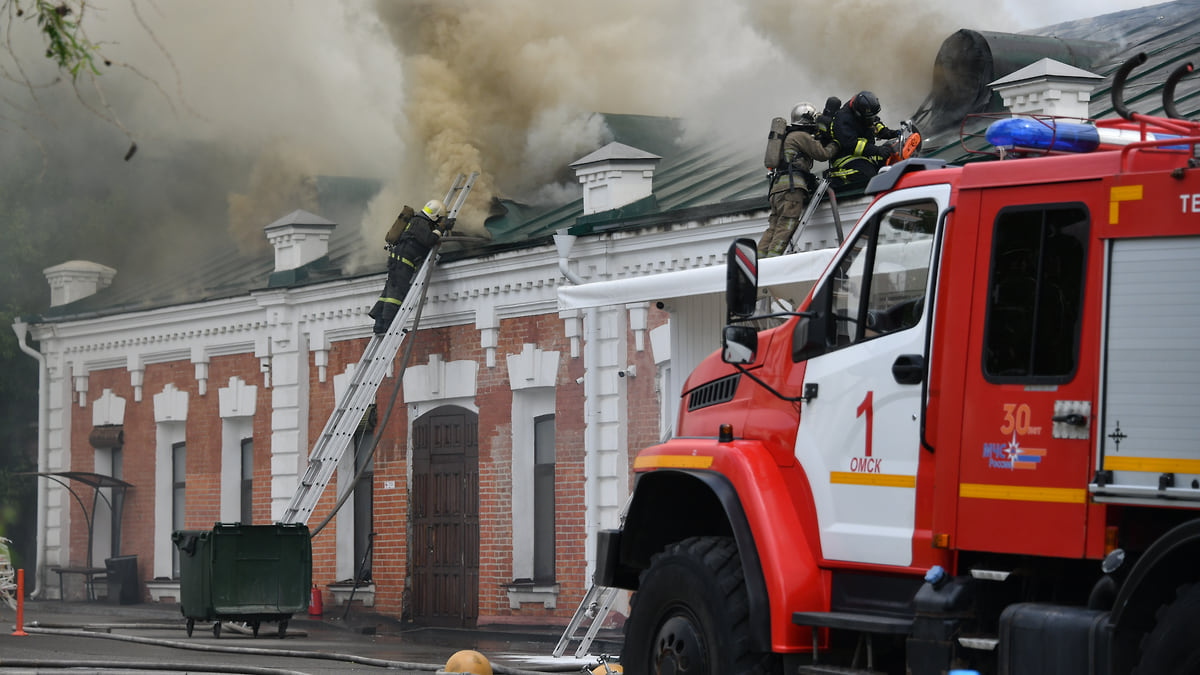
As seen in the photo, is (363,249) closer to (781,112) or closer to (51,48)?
(781,112)

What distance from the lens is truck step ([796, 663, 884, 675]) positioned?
7.88 m

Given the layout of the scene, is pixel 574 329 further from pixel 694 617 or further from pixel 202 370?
pixel 694 617

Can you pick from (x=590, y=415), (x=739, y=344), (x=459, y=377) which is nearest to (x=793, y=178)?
(x=590, y=415)

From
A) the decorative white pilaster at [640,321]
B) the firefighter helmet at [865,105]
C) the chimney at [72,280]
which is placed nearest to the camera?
the firefighter helmet at [865,105]

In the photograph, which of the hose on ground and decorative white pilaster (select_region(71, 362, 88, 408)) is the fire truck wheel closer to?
the hose on ground

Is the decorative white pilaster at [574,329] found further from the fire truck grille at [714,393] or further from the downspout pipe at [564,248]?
the fire truck grille at [714,393]

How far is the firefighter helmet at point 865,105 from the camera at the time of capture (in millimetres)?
15055

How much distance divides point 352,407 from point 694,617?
13434mm

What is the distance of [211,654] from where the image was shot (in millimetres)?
16609

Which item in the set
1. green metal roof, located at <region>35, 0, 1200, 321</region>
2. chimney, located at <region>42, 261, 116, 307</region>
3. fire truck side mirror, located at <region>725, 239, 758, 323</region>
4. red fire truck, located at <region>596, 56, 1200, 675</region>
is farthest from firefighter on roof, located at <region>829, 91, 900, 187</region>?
chimney, located at <region>42, 261, 116, 307</region>

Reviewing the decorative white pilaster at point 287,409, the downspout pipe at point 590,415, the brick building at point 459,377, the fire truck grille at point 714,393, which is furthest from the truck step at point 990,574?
the decorative white pilaster at point 287,409

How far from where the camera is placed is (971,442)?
24.3 ft

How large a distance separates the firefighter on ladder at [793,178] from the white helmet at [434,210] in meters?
6.33

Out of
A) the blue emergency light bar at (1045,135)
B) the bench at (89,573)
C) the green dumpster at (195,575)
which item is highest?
the blue emergency light bar at (1045,135)
